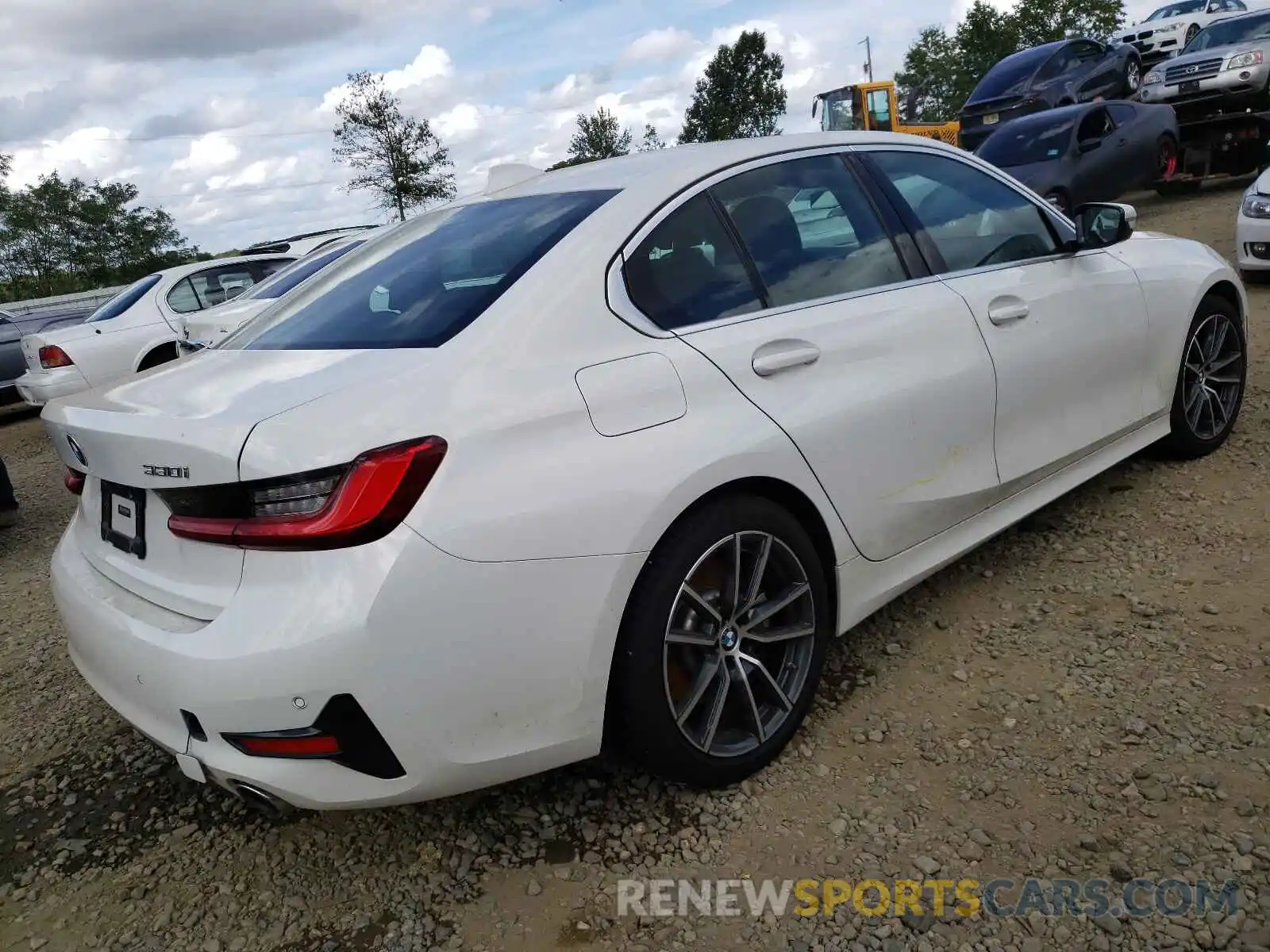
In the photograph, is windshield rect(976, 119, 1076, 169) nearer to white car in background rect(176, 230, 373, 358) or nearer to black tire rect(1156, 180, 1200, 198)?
black tire rect(1156, 180, 1200, 198)

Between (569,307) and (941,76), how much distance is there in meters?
58.9

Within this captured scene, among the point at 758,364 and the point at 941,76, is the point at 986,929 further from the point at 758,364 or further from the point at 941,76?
the point at 941,76

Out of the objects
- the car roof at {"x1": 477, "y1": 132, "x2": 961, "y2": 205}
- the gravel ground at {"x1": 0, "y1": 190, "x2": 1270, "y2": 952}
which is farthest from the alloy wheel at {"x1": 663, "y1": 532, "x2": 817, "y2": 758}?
the car roof at {"x1": 477, "y1": 132, "x2": 961, "y2": 205}

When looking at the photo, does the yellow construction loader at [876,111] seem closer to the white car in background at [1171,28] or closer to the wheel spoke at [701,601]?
the white car in background at [1171,28]

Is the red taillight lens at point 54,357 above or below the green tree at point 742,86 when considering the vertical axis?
below

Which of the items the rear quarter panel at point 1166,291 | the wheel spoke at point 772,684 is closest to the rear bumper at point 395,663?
the wheel spoke at point 772,684

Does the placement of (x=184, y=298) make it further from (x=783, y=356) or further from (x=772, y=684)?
(x=772, y=684)

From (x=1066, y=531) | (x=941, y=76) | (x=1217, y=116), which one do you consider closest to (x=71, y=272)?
(x=1217, y=116)

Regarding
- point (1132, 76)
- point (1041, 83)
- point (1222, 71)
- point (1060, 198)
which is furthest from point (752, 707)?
point (1132, 76)

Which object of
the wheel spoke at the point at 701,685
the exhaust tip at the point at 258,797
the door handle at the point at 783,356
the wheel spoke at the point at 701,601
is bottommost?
the wheel spoke at the point at 701,685

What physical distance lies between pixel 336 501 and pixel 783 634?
48.4 inches

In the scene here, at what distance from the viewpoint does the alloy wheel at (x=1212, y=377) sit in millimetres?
3977

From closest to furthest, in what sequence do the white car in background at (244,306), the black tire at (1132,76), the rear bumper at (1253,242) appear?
1. the rear bumper at (1253,242)
2. the white car in background at (244,306)
3. the black tire at (1132,76)

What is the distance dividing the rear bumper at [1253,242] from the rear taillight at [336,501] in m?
7.65
